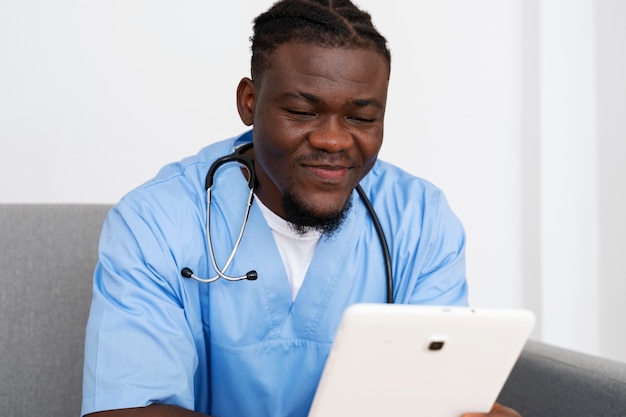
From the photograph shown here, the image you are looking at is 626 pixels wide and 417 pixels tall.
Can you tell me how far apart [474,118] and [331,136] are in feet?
3.27

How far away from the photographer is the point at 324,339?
4.27 ft

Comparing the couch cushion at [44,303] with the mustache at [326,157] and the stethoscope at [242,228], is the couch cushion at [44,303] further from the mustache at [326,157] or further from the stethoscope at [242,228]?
the mustache at [326,157]

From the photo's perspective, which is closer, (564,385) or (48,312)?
(564,385)

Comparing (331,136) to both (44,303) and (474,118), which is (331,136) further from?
(474,118)

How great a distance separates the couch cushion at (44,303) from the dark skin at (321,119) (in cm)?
46

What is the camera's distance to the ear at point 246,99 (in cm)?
132

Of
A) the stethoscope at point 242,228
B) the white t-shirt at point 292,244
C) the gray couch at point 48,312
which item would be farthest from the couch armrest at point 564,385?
the white t-shirt at point 292,244

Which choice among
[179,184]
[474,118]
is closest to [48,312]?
[179,184]

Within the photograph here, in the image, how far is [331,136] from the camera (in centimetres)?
120

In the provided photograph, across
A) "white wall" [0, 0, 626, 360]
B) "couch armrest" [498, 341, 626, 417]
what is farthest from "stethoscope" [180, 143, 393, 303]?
"white wall" [0, 0, 626, 360]

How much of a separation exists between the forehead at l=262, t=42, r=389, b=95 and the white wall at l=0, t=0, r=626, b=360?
0.67 metres

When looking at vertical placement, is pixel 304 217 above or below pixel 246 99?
below

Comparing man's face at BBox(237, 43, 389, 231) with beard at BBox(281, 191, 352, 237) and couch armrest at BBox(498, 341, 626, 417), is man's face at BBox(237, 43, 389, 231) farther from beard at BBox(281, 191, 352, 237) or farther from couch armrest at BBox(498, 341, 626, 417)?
couch armrest at BBox(498, 341, 626, 417)

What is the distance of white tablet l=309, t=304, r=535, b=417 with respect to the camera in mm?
881
